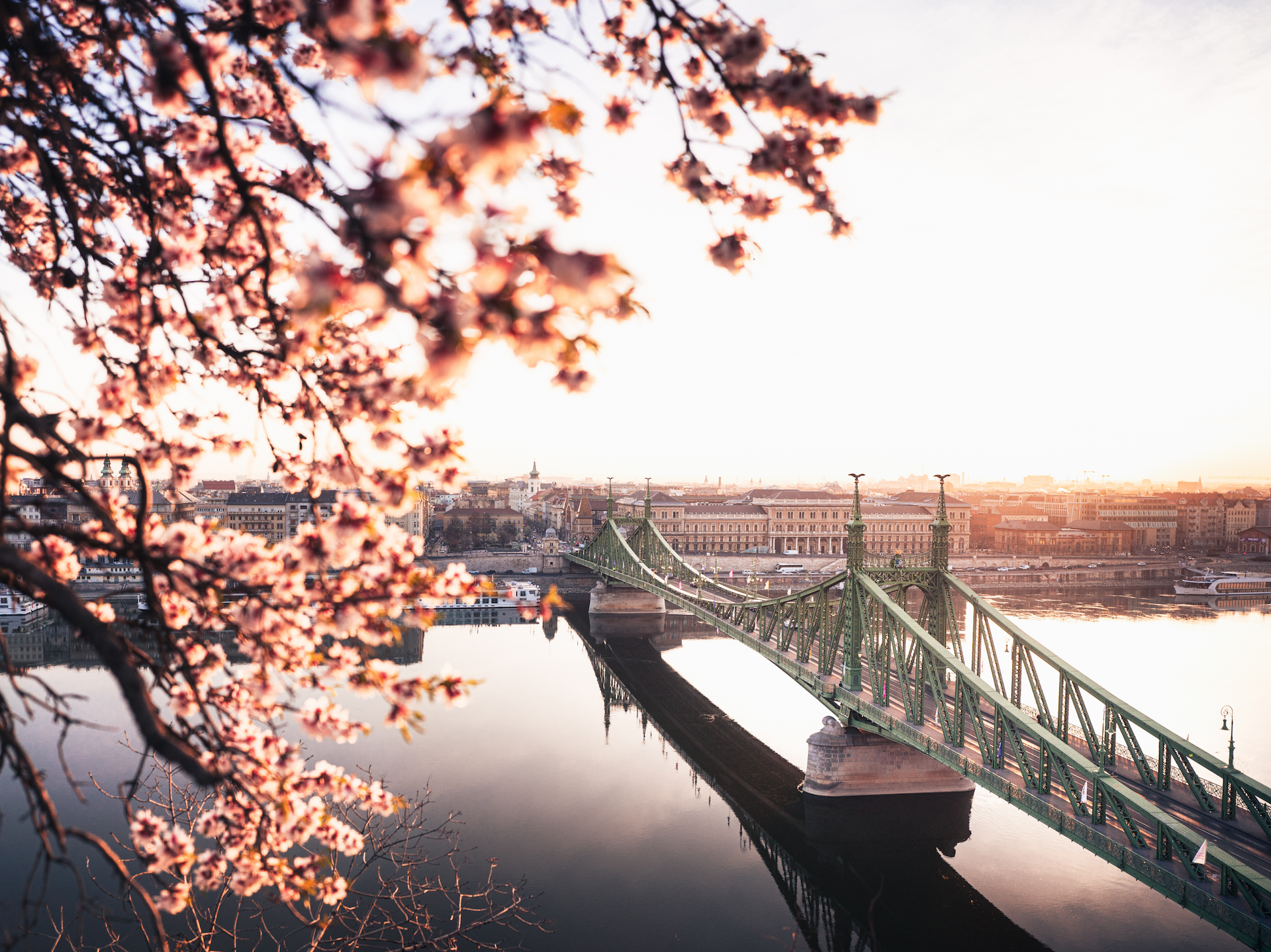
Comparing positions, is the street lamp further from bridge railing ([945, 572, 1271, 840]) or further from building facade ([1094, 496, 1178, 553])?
building facade ([1094, 496, 1178, 553])

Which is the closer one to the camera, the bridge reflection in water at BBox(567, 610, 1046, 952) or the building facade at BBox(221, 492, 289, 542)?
the bridge reflection in water at BBox(567, 610, 1046, 952)

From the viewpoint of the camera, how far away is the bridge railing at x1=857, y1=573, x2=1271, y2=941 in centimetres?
1008

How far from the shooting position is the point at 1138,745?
15.2 meters

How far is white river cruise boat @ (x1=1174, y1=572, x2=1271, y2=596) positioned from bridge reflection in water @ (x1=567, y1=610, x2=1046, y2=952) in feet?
171

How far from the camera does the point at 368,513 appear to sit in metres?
2.89

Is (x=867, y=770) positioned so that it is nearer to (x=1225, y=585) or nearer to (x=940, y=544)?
(x=940, y=544)

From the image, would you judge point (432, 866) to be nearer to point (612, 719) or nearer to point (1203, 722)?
point (612, 719)

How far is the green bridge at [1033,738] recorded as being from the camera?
10484 millimetres

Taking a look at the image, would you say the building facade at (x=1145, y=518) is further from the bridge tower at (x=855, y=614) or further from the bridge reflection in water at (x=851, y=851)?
the bridge tower at (x=855, y=614)

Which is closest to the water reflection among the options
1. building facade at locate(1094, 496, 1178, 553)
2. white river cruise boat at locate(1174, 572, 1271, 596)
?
white river cruise boat at locate(1174, 572, 1271, 596)

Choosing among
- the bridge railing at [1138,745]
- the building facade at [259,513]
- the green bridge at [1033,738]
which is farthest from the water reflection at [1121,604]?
the building facade at [259,513]

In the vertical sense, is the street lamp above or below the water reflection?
above

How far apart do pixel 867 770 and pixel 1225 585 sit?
188 ft

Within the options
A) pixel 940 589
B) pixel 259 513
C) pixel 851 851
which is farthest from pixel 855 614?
pixel 259 513
